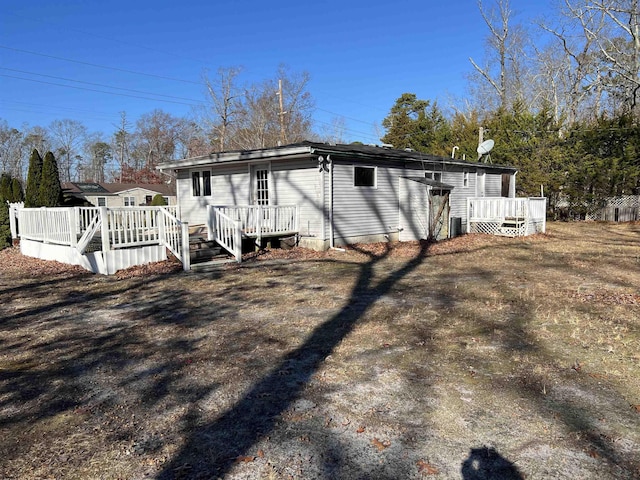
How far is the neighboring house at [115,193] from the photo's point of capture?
38188 millimetres

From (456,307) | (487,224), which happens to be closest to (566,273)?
(456,307)

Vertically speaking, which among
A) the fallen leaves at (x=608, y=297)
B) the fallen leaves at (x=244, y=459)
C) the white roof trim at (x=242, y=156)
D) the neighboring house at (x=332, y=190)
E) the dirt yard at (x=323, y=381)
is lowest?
the fallen leaves at (x=244, y=459)

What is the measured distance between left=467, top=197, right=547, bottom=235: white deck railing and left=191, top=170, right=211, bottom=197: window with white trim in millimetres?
9179

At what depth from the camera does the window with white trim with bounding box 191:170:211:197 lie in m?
14.5

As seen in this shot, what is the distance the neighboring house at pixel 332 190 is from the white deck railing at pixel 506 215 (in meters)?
0.66

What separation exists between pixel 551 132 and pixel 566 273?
1614cm

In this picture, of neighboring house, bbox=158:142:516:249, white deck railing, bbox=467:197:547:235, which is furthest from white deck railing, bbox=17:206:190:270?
white deck railing, bbox=467:197:547:235

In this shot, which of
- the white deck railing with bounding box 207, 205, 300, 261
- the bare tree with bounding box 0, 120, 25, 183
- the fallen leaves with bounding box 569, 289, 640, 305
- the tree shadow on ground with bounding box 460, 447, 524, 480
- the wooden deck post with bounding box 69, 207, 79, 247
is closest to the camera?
the tree shadow on ground with bounding box 460, 447, 524, 480

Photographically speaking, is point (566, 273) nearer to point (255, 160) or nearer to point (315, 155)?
point (315, 155)

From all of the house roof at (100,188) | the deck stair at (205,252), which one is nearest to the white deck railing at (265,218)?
the deck stair at (205,252)

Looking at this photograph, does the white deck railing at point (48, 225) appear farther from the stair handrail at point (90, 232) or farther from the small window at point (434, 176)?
the small window at point (434, 176)

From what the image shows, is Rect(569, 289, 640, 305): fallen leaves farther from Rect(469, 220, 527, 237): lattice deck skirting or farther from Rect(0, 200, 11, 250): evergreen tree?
Rect(0, 200, 11, 250): evergreen tree

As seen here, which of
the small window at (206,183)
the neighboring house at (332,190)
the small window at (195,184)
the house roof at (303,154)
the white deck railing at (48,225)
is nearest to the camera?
the white deck railing at (48,225)

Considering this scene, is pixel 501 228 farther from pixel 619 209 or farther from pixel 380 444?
pixel 380 444
